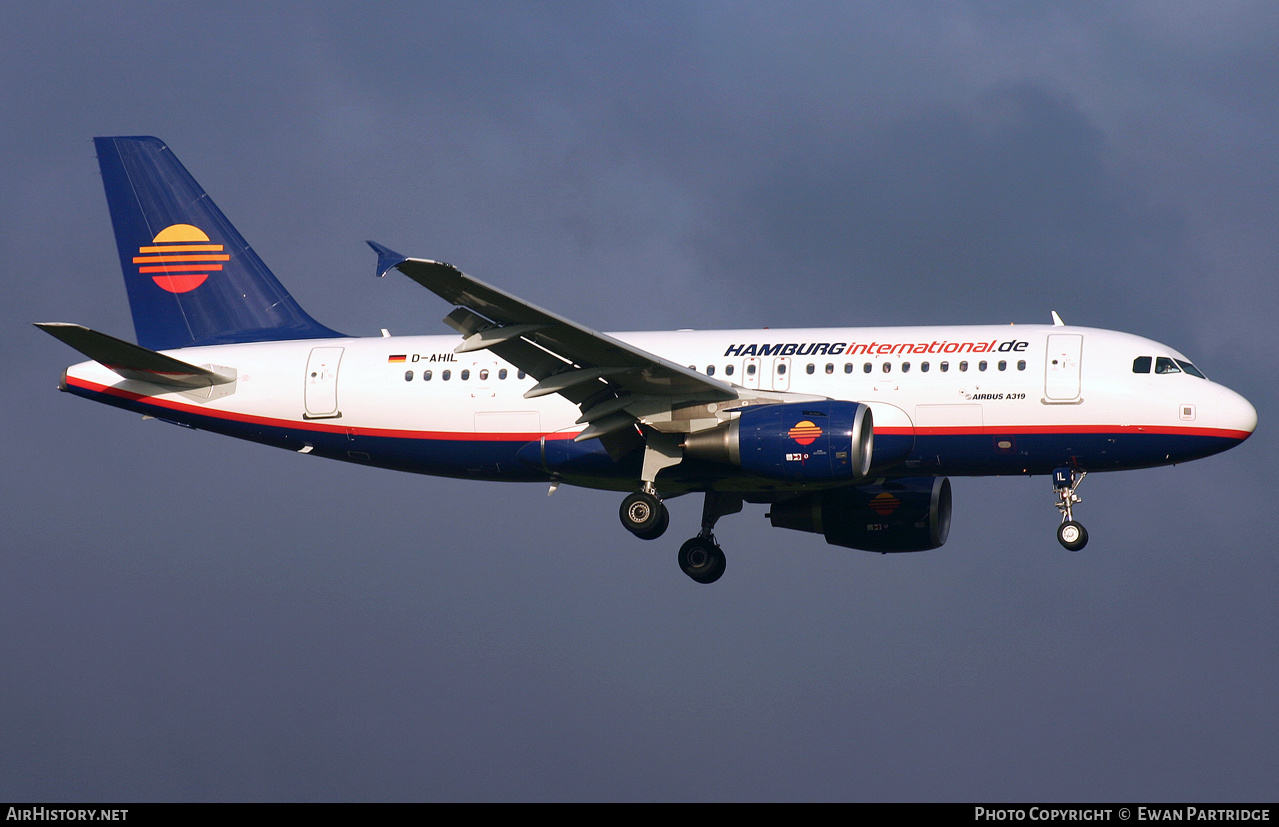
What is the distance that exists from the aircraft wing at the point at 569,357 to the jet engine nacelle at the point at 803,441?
1188 mm

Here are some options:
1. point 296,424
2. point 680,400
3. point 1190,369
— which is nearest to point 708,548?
point 680,400

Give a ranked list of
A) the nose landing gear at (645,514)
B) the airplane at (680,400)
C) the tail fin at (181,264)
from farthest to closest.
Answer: the tail fin at (181,264) → the nose landing gear at (645,514) → the airplane at (680,400)

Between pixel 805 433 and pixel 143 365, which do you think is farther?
pixel 143 365

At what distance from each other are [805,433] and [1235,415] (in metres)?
8.95

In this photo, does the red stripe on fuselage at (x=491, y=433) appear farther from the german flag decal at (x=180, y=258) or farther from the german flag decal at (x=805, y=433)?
the german flag decal at (x=180, y=258)

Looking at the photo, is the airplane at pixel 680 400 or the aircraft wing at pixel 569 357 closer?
the aircraft wing at pixel 569 357

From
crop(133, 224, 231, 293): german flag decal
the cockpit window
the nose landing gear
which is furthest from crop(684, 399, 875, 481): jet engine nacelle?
crop(133, 224, 231, 293): german flag decal

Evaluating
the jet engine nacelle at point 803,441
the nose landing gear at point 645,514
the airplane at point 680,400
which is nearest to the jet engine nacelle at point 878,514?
the airplane at point 680,400

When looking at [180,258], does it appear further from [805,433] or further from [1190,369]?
[1190,369]

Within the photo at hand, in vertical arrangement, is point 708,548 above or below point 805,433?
below

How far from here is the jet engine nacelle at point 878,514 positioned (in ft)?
125

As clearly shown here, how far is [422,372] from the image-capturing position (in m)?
A: 36.9

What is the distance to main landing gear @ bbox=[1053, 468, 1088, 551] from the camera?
3394 centimetres

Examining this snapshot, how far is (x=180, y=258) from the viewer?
40688mm
